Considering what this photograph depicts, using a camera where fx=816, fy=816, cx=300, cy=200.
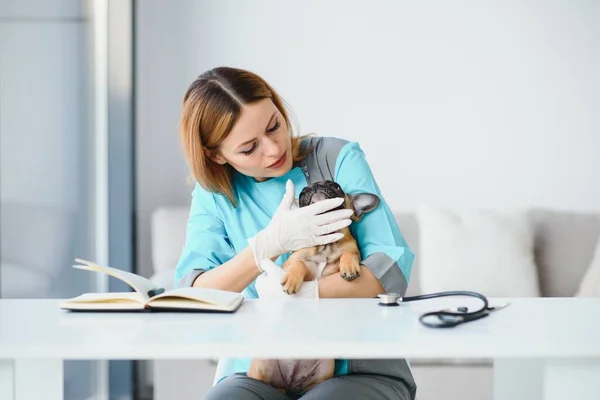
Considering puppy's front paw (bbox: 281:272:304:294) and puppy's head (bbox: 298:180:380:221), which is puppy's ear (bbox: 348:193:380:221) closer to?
puppy's head (bbox: 298:180:380:221)

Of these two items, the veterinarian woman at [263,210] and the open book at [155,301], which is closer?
the open book at [155,301]

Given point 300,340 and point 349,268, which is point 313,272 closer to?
point 349,268

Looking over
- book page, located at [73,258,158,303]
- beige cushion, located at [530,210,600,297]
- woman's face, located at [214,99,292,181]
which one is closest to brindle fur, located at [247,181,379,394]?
woman's face, located at [214,99,292,181]

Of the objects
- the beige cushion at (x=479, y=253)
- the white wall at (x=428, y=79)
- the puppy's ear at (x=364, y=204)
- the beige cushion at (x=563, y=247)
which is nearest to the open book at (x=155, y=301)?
the puppy's ear at (x=364, y=204)

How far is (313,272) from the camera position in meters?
1.64

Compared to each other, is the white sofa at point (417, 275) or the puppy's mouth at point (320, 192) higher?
the puppy's mouth at point (320, 192)

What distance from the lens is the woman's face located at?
173 centimetres

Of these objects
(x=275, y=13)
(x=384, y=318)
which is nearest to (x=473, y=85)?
(x=275, y=13)

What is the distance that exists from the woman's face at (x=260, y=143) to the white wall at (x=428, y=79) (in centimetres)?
192

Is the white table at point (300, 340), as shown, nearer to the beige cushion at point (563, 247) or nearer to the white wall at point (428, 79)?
the beige cushion at point (563, 247)

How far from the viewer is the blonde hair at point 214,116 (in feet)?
5.69

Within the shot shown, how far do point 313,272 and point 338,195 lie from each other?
0.54 ft

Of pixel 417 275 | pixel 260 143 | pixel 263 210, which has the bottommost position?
pixel 417 275

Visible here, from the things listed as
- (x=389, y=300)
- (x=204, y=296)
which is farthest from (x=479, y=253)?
(x=204, y=296)
